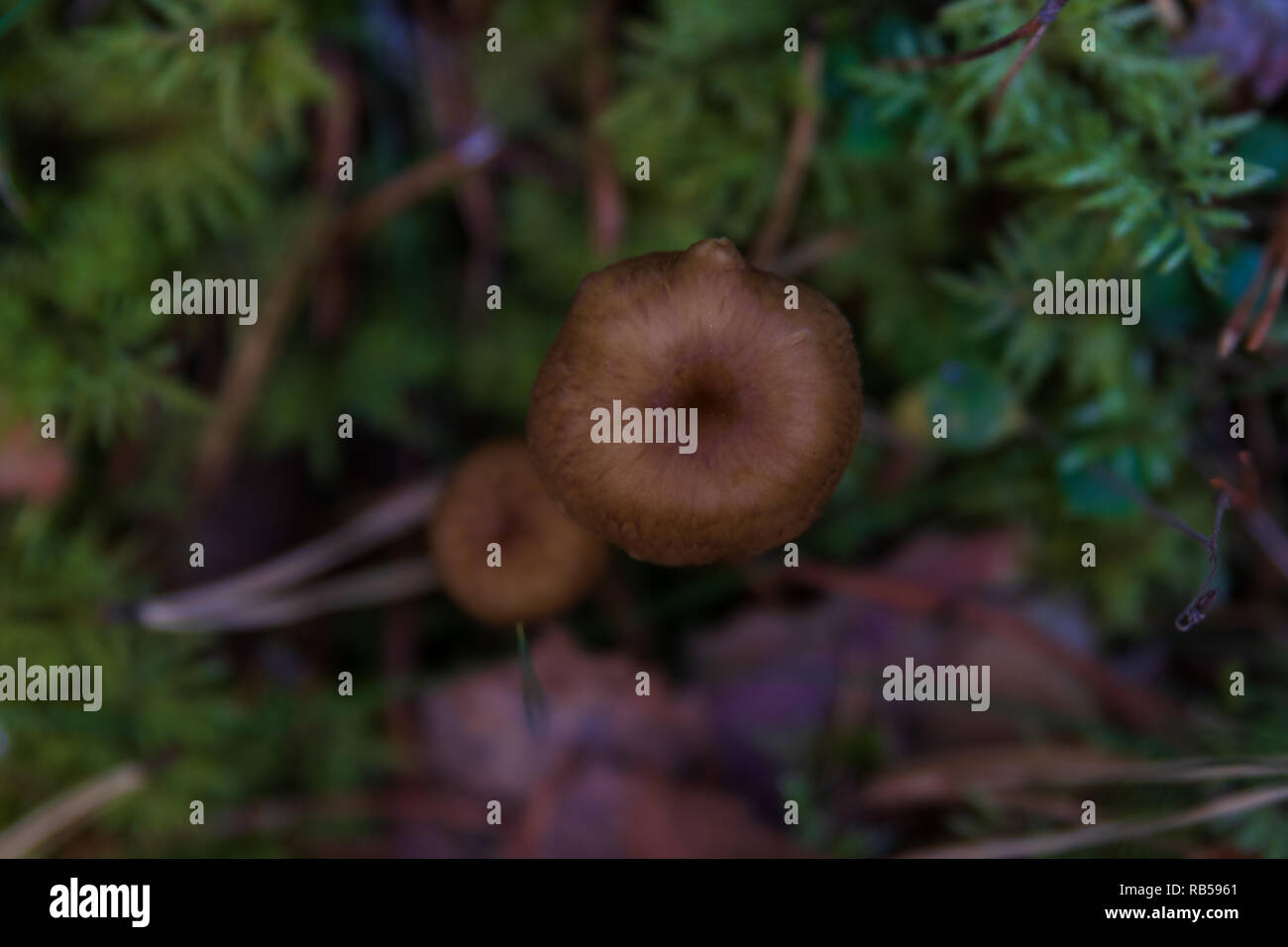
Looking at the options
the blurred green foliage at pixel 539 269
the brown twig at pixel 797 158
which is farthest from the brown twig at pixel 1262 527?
the brown twig at pixel 797 158

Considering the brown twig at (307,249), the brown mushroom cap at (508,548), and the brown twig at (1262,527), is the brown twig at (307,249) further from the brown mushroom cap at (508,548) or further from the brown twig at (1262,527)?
the brown twig at (1262,527)

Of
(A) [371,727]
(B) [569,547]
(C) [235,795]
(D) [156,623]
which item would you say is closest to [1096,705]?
(B) [569,547]

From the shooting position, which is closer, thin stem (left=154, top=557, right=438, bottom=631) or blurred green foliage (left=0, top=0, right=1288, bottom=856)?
blurred green foliage (left=0, top=0, right=1288, bottom=856)

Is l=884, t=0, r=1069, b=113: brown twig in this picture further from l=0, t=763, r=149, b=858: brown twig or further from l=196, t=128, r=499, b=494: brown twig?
l=0, t=763, r=149, b=858: brown twig

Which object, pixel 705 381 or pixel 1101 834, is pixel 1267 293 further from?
pixel 705 381

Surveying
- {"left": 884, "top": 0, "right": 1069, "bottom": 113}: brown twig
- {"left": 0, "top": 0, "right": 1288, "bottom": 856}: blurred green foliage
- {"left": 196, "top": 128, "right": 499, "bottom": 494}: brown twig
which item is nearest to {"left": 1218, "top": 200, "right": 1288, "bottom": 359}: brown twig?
{"left": 0, "top": 0, "right": 1288, "bottom": 856}: blurred green foliage

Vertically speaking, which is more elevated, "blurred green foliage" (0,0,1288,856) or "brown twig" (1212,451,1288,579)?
"blurred green foliage" (0,0,1288,856)

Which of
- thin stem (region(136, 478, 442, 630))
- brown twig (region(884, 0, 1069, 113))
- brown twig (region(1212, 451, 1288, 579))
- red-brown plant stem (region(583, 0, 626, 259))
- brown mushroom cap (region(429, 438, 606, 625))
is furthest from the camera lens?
thin stem (region(136, 478, 442, 630))
